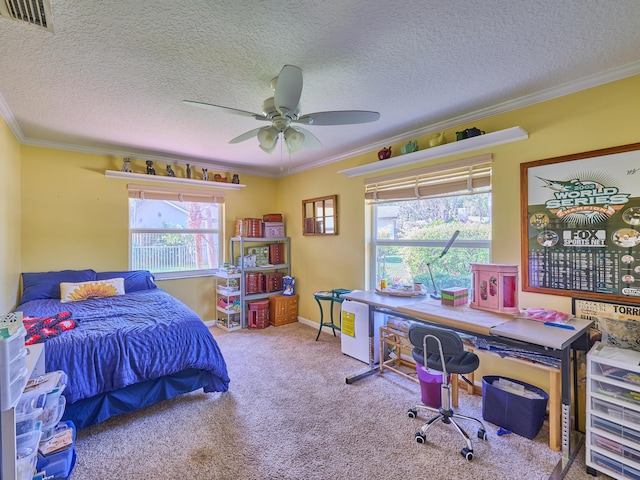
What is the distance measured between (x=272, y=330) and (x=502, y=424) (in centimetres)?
298

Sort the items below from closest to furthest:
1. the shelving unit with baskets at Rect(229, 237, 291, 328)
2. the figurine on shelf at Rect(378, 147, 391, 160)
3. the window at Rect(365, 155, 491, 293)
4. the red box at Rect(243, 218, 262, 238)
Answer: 1. the window at Rect(365, 155, 491, 293)
2. the figurine on shelf at Rect(378, 147, 391, 160)
3. the shelving unit with baskets at Rect(229, 237, 291, 328)
4. the red box at Rect(243, 218, 262, 238)

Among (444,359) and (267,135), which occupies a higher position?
(267,135)

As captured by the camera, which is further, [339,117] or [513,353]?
[513,353]

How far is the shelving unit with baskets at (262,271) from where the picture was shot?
4457 mm

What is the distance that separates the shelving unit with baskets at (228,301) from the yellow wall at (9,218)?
218 centimetres

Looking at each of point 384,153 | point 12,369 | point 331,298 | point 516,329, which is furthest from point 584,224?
point 12,369

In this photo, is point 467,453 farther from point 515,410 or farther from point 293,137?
→ point 293,137

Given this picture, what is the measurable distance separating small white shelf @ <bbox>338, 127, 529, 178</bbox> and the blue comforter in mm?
2445

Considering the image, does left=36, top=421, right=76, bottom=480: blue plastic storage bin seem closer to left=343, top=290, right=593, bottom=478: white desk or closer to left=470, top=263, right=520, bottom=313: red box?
left=343, top=290, right=593, bottom=478: white desk

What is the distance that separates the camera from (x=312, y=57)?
72.2 inches

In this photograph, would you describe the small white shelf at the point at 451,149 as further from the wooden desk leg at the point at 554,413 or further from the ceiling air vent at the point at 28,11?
the ceiling air vent at the point at 28,11

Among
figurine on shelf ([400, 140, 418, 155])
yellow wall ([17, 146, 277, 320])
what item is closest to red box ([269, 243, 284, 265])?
yellow wall ([17, 146, 277, 320])

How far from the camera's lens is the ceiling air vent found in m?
1.34

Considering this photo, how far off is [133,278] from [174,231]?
2.92ft
